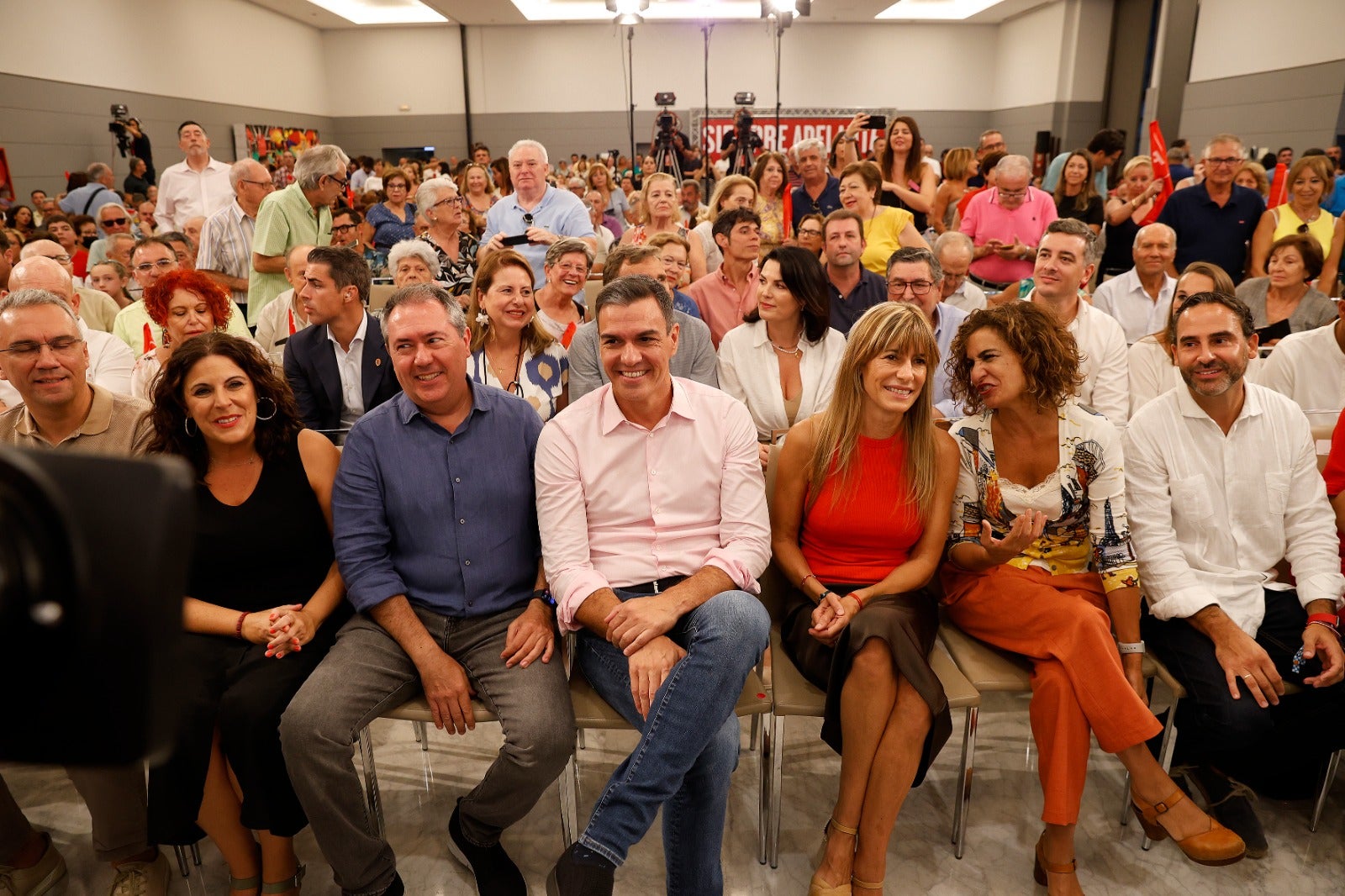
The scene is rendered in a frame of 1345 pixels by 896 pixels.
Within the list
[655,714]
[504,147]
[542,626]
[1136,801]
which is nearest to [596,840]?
[655,714]

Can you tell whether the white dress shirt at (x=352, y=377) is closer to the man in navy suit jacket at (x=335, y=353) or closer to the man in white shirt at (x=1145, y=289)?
the man in navy suit jacket at (x=335, y=353)

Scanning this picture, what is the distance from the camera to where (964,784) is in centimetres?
195

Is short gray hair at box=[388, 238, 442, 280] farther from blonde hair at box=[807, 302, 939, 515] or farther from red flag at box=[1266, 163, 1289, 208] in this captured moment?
red flag at box=[1266, 163, 1289, 208]

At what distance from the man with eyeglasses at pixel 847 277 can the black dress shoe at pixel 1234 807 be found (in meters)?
1.93

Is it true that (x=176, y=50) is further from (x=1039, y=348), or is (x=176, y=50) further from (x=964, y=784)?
(x=964, y=784)

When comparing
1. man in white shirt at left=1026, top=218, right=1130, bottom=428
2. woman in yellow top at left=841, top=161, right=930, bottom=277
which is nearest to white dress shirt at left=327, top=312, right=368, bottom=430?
man in white shirt at left=1026, top=218, right=1130, bottom=428

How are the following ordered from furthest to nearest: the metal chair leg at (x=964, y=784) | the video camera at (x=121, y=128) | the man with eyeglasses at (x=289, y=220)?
the video camera at (x=121, y=128), the man with eyeglasses at (x=289, y=220), the metal chair leg at (x=964, y=784)

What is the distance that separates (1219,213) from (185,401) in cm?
506

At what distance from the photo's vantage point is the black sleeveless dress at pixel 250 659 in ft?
5.63

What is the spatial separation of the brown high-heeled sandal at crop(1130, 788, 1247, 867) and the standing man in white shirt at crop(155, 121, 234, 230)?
6.10m

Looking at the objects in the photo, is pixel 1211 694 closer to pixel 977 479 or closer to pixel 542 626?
pixel 977 479

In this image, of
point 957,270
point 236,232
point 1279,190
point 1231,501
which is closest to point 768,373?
point 957,270

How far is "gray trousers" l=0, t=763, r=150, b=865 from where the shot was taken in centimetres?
183

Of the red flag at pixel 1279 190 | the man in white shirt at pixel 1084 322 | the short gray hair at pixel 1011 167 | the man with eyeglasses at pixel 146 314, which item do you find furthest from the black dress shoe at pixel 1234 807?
the red flag at pixel 1279 190
